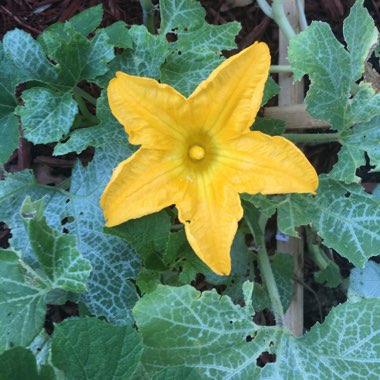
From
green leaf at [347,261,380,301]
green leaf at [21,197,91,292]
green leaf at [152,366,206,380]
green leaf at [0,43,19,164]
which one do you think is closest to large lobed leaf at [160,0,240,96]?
green leaf at [0,43,19,164]

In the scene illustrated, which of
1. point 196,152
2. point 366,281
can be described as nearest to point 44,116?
point 196,152

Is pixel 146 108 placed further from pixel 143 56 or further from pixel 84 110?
pixel 84 110

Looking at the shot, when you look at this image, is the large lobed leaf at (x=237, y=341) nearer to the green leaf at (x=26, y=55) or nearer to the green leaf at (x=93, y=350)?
the green leaf at (x=93, y=350)

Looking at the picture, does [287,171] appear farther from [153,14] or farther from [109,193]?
[153,14]

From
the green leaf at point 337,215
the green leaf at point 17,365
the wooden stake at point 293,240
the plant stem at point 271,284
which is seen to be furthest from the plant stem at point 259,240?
the green leaf at point 17,365

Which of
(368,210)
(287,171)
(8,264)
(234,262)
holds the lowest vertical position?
(234,262)

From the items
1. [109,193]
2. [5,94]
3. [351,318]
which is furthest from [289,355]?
[5,94]

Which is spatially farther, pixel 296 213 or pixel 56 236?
pixel 296 213
